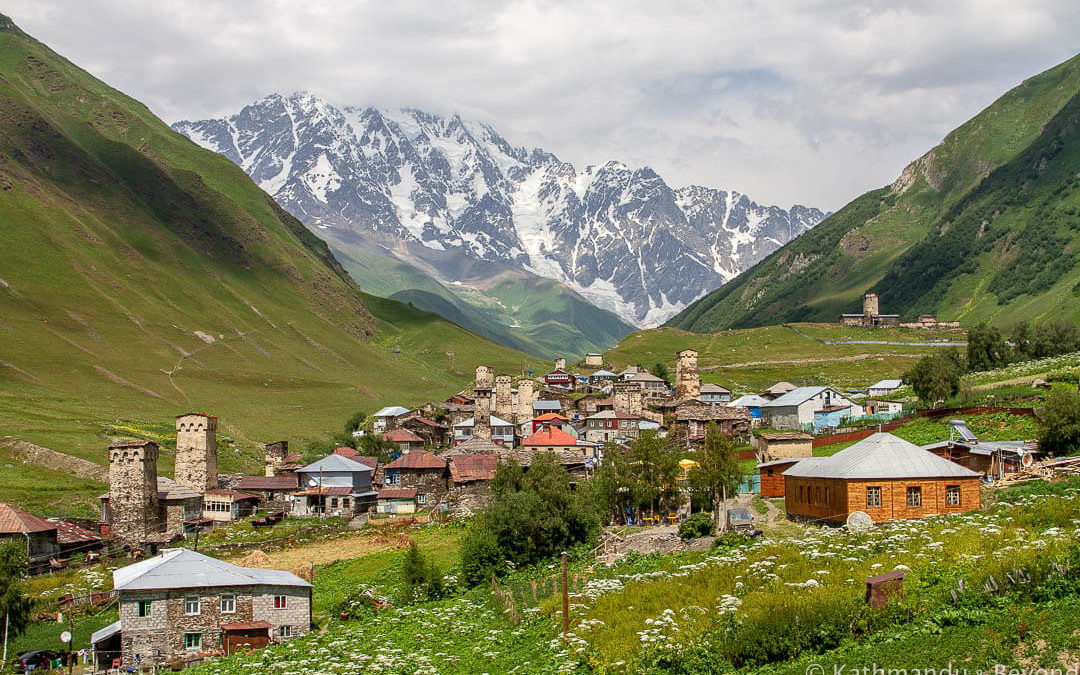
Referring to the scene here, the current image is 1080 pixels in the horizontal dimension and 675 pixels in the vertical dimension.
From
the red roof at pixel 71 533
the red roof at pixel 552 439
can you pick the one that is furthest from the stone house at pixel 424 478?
the red roof at pixel 71 533

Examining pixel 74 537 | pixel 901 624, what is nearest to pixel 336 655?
pixel 901 624

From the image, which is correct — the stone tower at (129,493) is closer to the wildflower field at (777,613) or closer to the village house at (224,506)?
the village house at (224,506)

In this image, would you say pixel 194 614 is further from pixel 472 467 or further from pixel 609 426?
pixel 609 426

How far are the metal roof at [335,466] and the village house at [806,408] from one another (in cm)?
4302

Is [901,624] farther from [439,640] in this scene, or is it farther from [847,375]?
[847,375]

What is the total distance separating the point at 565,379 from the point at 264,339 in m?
72.2

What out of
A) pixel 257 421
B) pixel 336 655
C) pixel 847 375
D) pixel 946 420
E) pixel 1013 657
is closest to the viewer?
pixel 1013 657

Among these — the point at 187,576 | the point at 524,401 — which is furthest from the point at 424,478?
the point at 524,401

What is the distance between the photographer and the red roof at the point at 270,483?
80.0 metres

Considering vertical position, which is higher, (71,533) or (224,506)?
(71,533)

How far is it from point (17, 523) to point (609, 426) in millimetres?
63586

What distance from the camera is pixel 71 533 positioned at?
6194 cm

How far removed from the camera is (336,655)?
3216 cm

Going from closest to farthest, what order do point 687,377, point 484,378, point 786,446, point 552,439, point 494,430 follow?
point 786,446
point 552,439
point 494,430
point 687,377
point 484,378
